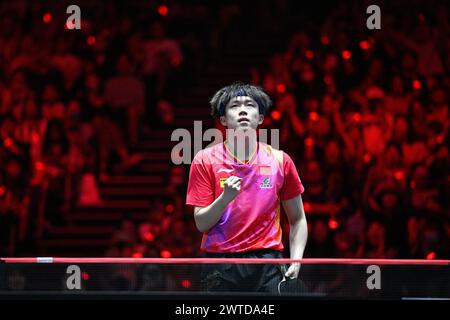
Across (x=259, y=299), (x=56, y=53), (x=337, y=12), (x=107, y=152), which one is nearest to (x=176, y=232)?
(x=107, y=152)

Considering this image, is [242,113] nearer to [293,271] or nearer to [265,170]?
[265,170]

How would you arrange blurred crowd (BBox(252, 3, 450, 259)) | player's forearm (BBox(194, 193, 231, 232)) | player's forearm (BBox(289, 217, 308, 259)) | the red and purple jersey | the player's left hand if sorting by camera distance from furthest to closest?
blurred crowd (BBox(252, 3, 450, 259)) → player's forearm (BBox(289, 217, 308, 259)) → the red and purple jersey → player's forearm (BBox(194, 193, 231, 232)) → the player's left hand

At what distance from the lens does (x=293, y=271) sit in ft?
16.5

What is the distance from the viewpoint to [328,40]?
12367mm

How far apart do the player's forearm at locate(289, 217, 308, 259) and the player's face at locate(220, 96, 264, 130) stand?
0.56m

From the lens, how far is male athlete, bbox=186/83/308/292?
5391 millimetres

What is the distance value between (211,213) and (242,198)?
22 centimetres

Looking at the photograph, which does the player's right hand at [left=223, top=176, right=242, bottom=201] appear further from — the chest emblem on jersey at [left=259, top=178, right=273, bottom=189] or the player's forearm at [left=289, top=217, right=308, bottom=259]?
the player's forearm at [left=289, top=217, right=308, bottom=259]

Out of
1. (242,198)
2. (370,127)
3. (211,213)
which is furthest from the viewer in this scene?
(370,127)

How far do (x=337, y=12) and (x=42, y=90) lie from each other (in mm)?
3595

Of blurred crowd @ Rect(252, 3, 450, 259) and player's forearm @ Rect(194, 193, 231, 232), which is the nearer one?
player's forearm @ Rect(194, 193, 231, 232)

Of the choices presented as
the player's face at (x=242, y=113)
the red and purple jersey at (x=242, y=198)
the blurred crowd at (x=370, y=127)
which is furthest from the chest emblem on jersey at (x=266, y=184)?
the blurred crowd at (x=370, y=127)

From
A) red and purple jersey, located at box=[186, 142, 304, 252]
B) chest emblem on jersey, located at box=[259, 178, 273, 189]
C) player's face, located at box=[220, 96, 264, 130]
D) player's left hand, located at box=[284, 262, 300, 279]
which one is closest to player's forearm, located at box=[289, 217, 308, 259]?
red and purple jersey, located at box=[186, 142, 304, 252]

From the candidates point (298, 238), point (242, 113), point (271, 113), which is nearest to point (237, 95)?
point (242, 113)
